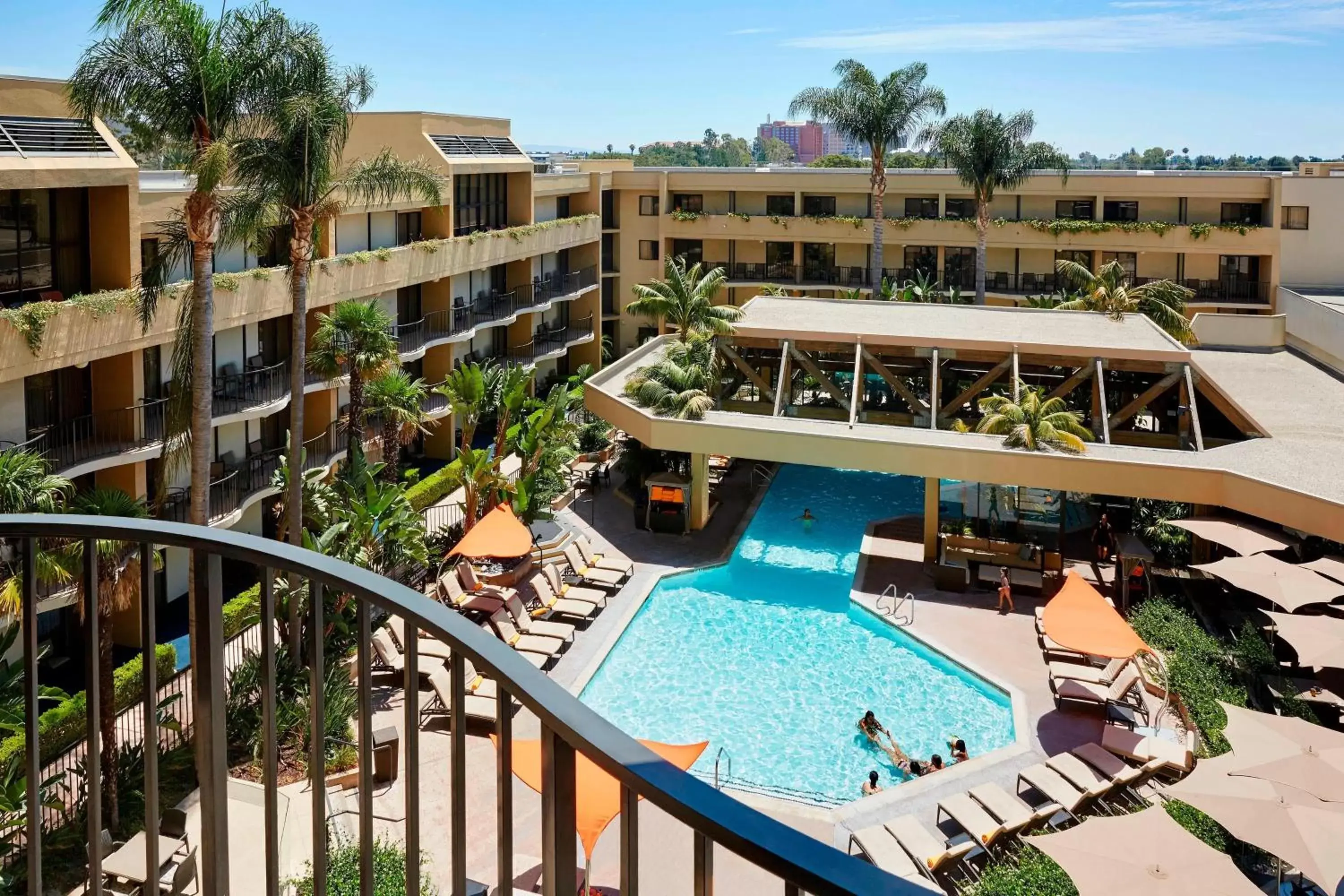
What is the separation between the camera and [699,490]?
33188 millimetres

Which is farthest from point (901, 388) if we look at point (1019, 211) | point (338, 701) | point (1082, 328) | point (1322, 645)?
point (1019, 211)

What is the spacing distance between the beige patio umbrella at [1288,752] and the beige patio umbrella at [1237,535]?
876 centimetres

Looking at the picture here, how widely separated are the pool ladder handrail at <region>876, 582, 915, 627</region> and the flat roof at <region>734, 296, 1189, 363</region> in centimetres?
858

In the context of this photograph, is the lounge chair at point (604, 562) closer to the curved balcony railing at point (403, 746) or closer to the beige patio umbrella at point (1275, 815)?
the beige patio umbrella at point (1275, 815)

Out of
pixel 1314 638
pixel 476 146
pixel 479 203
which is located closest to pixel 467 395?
pixel 479 203

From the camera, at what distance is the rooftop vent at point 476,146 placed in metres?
43.2

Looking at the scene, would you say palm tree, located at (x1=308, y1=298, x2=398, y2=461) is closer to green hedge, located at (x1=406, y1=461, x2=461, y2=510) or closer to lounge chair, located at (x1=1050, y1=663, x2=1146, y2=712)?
green hedge, located at (x1=406, y1=461, x2=461, y2=510)

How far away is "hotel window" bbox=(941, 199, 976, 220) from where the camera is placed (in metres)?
57.0

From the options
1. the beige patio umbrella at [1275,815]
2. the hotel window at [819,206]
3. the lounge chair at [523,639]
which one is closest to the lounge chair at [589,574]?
the lounge chair at [523,639]

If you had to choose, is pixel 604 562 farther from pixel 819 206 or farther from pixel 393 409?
pixel 819 206

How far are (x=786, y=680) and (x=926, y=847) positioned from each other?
7523mm

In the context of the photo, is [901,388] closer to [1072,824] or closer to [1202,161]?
[1072,824]

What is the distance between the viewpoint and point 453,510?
35344 millimetres

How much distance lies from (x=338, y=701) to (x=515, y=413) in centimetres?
2042
